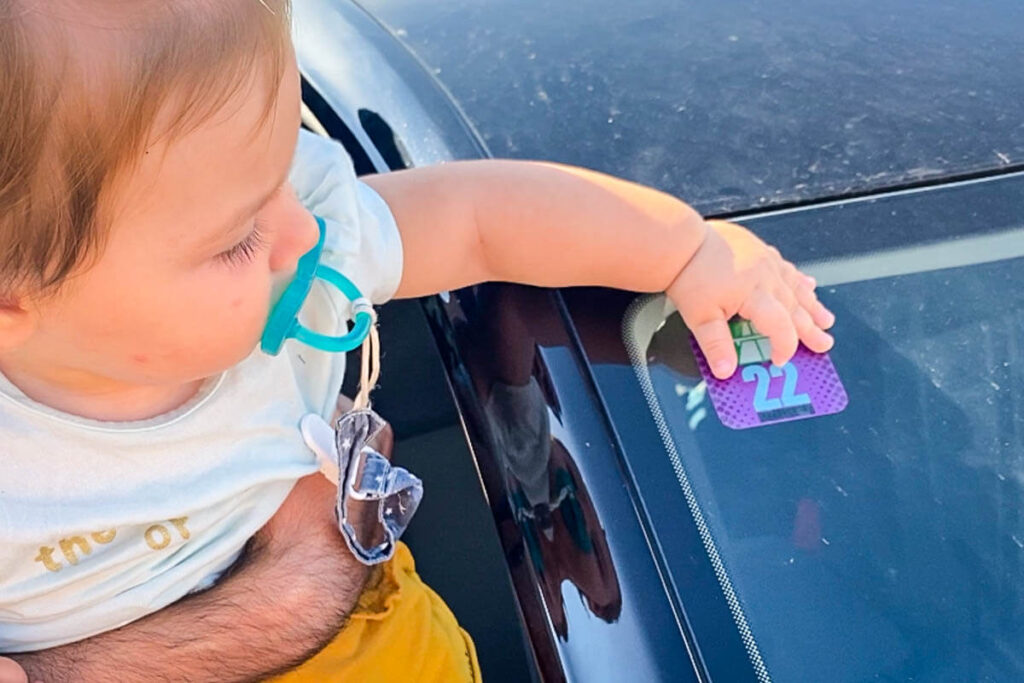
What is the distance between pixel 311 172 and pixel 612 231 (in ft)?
1.15

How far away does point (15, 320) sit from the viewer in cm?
101

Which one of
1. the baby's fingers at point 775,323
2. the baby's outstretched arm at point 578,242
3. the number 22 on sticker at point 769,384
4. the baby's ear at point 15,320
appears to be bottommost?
the number 22 on sticker at point 769,384

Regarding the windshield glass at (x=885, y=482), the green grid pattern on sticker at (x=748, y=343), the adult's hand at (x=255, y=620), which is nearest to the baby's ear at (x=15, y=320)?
the adult's hand at (x=255, y=620)

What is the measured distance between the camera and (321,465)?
130 centimetres

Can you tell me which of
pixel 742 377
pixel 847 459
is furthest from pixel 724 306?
pixel 847 459

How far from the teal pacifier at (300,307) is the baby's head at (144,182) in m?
0.03

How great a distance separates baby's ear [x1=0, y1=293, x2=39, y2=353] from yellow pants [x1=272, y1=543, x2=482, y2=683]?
0.45 meters

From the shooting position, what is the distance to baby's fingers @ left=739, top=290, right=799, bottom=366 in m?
1.18

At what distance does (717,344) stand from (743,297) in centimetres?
7

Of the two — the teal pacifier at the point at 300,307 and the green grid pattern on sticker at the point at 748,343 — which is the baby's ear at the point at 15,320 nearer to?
the teal pacifier at the point at 300,307

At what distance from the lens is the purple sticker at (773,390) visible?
1.15 meters

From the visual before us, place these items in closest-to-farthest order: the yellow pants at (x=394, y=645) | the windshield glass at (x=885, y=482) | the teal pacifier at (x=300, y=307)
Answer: the windshield glass at (x=885, y=482)
the teal pacifier at (x=300, y=307)
the yellow pants at (x=394, y=645)

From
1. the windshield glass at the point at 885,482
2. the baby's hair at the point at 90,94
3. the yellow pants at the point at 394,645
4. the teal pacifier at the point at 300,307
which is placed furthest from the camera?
the yellow pants at the point at 394,645

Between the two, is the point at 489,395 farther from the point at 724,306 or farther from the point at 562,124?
the point at 562,124
